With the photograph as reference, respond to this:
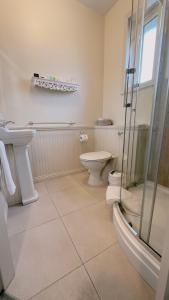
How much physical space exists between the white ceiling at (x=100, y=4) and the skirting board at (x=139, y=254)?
108 inches

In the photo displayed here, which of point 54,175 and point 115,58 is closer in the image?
point 115,58

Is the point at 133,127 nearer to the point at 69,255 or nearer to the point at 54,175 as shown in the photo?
the point at 69,255

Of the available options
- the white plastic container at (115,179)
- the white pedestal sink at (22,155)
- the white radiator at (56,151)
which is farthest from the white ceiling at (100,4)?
the white plastic container at (115,179)

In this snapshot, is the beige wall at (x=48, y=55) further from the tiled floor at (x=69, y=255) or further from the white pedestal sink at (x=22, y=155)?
the tiled floor at (x=69, y=255)

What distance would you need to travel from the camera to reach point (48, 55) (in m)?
1.74

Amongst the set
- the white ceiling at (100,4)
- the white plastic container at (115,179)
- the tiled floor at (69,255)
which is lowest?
the tiled floor at (69,255)

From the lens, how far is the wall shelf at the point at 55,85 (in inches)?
64.7

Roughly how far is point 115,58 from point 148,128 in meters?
1.53

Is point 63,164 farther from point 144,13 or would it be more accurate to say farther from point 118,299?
point 144,13

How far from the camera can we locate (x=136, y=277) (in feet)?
2.45

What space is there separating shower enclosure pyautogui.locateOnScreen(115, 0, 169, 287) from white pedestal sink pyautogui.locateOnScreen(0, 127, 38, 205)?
1.00 metres

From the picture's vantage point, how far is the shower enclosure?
821 mm

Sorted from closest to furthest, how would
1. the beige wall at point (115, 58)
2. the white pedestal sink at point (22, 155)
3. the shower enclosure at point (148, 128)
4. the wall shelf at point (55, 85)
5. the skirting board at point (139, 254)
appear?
the skirting board at point (139, 254)
the shower enclosure at point (148, 128)
the white pedestal sink at point (22, 155)
the wall shelf at point (55, 85)
the beige wall at point (115, 58)

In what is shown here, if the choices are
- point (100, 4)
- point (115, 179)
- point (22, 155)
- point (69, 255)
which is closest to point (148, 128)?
point (115, 179)
